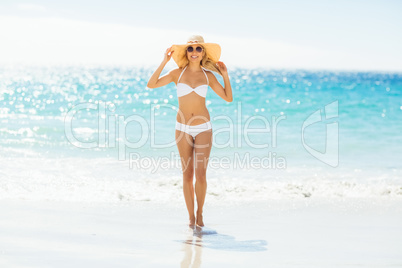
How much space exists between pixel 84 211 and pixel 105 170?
285 centimetres

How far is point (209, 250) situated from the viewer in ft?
14.2

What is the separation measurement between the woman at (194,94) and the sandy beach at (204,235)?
62 cm

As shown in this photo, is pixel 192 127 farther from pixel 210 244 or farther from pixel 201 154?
pixel 210 244

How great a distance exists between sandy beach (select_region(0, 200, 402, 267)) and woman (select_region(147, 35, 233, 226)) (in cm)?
62

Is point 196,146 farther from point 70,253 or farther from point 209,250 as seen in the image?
point 70,253

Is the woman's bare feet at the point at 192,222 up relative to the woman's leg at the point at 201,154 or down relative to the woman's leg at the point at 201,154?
down

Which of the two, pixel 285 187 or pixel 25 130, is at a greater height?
pixel 25 130

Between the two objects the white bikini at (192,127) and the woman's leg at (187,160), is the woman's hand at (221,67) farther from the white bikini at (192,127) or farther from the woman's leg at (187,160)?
the woman's leg at (187,160)

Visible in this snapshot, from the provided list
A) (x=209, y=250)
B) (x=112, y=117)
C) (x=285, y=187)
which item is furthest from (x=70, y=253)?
(x=112, y=117)

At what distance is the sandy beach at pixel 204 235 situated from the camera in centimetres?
403

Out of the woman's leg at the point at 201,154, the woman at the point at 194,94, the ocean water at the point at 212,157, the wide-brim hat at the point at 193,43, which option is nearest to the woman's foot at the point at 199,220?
the woman at the point at 194,94

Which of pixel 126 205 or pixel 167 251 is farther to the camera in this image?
pixel 126 205

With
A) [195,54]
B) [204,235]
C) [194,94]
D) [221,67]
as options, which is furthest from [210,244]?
[195,54]

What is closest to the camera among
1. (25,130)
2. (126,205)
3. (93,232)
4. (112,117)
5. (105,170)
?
(93,232)
